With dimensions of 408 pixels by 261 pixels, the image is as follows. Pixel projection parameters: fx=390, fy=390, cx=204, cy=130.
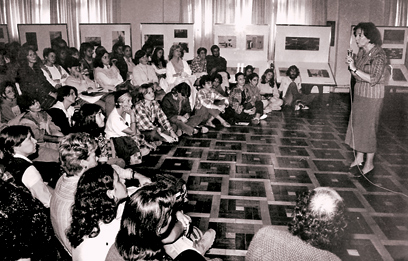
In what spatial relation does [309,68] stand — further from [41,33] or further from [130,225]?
[130,225]

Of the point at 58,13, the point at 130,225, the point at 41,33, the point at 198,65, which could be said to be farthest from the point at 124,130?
the point at 58,13

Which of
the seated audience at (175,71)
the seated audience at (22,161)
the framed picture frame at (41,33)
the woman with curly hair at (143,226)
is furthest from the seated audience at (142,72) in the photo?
the woman with curly hair at (143,226)

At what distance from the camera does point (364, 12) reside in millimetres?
11984

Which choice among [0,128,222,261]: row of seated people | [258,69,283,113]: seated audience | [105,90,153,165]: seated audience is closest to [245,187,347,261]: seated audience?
[0,128,222,261]: row of seated people

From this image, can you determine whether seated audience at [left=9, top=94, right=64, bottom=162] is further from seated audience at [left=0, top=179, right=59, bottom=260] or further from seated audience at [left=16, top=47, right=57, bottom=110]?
seated audience at [left=0, top=179, right=59, bottom=260]

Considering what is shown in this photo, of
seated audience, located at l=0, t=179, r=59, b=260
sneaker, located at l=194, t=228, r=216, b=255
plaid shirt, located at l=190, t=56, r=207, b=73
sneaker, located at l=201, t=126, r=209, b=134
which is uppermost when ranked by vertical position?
plaid shirt, located at l=190, t=56, r=207, b=73

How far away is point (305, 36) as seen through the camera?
1141cm

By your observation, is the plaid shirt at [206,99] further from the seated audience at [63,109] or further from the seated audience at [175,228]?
the seated audience at [175,228]

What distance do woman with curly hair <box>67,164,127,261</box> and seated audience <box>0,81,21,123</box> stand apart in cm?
430

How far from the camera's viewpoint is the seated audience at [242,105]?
8.65 metres

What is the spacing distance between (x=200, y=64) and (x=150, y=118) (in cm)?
408

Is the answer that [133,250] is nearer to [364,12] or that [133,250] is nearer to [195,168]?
[195,168]

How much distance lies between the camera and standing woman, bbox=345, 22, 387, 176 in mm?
4969

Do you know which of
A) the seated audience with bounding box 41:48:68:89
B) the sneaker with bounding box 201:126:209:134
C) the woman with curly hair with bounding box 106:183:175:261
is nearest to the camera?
the woman with curly hair with bounding box 106:183:175:261
